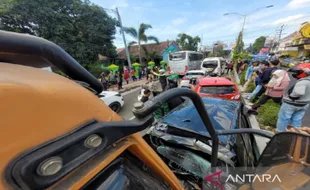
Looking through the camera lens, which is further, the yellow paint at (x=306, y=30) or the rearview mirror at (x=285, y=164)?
the yellow paint at (x=306, y=30)

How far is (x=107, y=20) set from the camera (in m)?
16.5

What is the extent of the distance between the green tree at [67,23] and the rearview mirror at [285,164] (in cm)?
1604

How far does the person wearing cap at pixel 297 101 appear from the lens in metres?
3.33

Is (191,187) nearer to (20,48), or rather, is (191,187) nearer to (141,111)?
(141,111)

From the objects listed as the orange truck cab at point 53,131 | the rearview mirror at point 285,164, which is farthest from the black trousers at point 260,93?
the orange truck cab at point 53,131

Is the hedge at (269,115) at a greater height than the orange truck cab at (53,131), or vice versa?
the orange truck cab at (53,131)

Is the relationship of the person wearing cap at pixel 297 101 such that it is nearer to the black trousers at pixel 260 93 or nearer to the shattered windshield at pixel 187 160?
the shattered windshield at pixel 187 160

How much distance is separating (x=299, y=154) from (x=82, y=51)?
17.0 m

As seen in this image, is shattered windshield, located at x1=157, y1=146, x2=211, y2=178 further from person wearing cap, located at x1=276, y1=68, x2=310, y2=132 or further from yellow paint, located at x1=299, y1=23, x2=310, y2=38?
yellow paint, located at x1=299, y1=23, x2=310, y2=38

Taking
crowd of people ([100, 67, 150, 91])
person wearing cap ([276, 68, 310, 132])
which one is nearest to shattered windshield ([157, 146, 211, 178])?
person wearing cap ([276, 68, 310, 132])

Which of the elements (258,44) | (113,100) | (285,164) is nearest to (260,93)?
(113,100)

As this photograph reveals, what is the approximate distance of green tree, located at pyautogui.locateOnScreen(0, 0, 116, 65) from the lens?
40.6ft

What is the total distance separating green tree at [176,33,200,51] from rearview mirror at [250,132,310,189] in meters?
41.6

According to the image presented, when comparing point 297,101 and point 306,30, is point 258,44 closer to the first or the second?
point 306,30
